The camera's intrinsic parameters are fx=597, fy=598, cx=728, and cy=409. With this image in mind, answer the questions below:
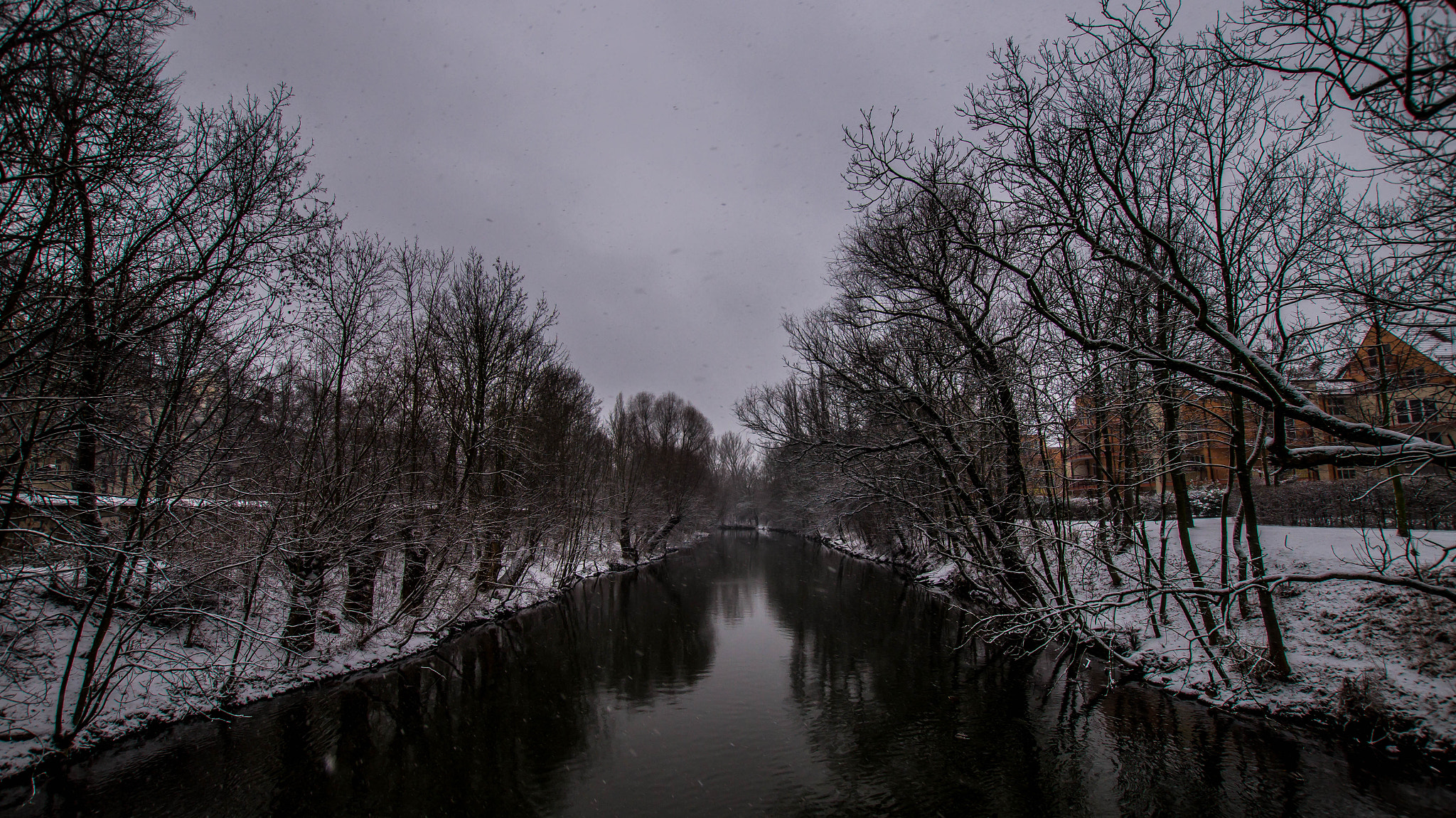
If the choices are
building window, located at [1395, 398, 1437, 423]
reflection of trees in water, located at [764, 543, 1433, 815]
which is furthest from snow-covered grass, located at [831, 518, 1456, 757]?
building window, located at [1395, 398, 1437, 423]

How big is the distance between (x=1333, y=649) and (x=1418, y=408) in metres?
6.52

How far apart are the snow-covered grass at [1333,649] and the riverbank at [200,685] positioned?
12.8m

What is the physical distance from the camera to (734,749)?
9266 millimetres

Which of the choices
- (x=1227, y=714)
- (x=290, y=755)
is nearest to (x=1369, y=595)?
(x=1227, y=714)

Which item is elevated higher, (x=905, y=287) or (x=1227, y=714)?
(x=905, y=287)

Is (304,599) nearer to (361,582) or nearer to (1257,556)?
(361,582)

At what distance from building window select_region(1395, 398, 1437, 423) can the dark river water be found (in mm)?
4616

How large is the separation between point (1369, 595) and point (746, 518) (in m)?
76.2

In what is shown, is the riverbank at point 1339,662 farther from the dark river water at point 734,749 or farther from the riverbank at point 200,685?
the riverbank at point 200,685

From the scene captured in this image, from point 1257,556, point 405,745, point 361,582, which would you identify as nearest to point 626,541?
point 361,582

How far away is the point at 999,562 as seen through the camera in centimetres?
1245

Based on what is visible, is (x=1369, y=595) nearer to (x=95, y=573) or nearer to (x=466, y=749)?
(x=466, y=749)

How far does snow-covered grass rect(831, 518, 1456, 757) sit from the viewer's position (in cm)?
810

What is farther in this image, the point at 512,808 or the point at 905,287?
the point at 905,287
